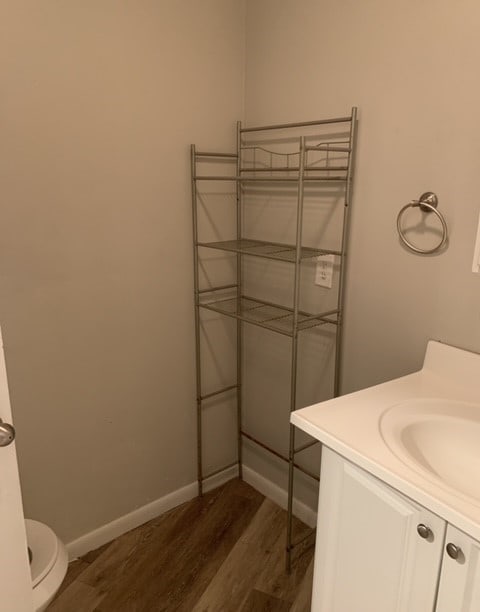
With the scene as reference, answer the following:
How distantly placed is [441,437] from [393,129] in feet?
3.11

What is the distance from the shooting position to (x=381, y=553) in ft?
3.63

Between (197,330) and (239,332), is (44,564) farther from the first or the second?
(239,332)

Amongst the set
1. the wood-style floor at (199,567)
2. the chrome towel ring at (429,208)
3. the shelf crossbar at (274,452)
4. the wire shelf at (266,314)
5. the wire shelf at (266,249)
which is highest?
the chrome towel ring at (429,208)

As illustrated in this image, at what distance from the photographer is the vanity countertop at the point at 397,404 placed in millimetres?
938

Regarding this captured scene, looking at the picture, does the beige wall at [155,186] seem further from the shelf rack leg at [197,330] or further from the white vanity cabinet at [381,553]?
the white vanity cabinet at [381,553]

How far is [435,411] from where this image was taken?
4.33ft

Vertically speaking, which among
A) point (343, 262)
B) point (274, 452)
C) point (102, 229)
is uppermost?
point (102, 229)

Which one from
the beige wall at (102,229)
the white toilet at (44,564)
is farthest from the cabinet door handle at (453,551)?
the beige wall at (102,229)

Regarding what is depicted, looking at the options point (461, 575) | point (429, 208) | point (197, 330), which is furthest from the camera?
point (197, 330)

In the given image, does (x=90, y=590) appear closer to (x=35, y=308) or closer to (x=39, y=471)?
(x=39, y=471)

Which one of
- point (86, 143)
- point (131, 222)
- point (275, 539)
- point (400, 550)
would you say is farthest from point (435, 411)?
point (86, 143)

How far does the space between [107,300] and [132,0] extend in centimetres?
105

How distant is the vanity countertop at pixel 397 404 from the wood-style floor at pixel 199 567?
2.99ft

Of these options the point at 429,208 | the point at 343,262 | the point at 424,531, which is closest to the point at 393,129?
the point at 429,208
